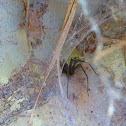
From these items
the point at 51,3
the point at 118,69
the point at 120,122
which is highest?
the point at 51,3

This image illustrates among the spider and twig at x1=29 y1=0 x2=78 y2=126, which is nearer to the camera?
twig at x1=29 y1=0 x2=78 y2=126

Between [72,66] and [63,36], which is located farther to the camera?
[72,66]

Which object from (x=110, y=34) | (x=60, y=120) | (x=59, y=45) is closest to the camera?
(x=59, y=45)

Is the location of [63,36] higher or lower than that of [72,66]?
higher

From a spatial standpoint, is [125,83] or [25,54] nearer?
[25,54]

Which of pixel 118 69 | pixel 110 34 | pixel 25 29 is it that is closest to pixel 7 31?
pixel 25 29

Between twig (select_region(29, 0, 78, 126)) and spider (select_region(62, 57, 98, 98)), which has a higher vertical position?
twig (select_region(29, 0, 78, 126))

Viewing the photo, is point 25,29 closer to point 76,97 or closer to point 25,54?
point 25,54

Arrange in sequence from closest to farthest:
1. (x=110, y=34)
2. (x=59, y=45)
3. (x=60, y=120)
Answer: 1. (x=59, y=45)
2. (x=60, y=120)
3. (x=110, y=34)

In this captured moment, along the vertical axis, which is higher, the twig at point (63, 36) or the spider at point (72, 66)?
the twig at point (63, 36)

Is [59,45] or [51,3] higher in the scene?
[51,3]

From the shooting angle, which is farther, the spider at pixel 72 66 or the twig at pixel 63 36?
the spider at pixel 72 66
